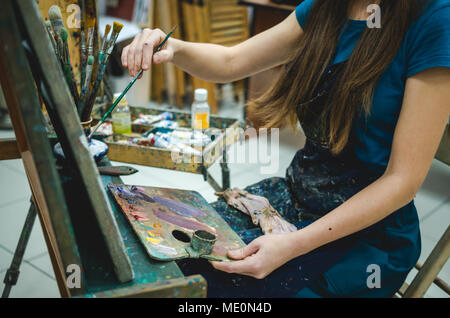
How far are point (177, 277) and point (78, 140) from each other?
28cm

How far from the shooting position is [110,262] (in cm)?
67

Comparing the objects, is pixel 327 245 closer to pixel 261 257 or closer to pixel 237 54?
pixel 261 257

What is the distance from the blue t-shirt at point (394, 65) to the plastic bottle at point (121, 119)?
809 mm

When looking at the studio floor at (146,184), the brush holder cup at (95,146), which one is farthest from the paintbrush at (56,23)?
the studio floor at (146,184)

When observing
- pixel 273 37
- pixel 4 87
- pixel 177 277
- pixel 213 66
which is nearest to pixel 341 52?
pixel 273 37

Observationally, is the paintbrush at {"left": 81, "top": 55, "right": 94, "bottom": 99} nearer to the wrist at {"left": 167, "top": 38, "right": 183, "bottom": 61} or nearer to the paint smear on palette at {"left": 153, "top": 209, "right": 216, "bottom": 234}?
the wrist at {"left": 167, "top": 38, "right": 183, "bottom": 61}

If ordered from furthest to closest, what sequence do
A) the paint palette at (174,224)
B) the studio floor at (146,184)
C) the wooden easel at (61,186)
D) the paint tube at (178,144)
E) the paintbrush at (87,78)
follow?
the studio floor at (146,184)
the paint tube at (178,144)
the paintbrush at (87,78)
the paint palette at (174,224)
the wooden easel at (61,186)

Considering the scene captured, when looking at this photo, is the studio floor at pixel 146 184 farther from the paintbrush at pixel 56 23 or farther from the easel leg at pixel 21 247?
the paintbrush at pixel 56 23

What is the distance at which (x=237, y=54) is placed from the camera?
1238 millimetres

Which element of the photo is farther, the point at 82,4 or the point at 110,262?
the point at 82,4

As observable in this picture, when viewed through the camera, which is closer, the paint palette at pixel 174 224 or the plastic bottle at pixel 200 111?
the paint palette at pixel 174 224

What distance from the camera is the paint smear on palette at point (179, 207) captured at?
2.93ft

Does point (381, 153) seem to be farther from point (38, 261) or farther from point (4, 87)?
point (38, 261)

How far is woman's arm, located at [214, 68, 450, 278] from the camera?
0.80 meters
